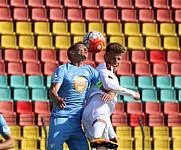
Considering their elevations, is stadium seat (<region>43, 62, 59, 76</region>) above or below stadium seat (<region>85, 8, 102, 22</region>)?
below

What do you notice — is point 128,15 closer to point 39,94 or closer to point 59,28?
point 59,28

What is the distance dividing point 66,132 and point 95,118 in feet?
1.47

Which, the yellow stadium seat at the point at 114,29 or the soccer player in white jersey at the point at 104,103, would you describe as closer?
the soccer player in white jersey at the point at 104,103

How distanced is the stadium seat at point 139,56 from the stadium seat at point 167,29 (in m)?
1.01

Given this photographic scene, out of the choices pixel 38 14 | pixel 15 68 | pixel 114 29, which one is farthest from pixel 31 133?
pixel 114 29

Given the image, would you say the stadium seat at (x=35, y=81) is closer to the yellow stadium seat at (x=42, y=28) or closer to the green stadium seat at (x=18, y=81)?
the green stadium seat at (x=18, y=81)

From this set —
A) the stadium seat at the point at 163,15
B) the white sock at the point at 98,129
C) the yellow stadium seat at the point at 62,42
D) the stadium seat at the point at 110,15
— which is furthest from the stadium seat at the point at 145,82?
the white sock at the point at 98,129

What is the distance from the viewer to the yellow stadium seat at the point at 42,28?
20.1 metres

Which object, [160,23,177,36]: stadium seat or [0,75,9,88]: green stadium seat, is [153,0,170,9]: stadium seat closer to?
[160,23,177,36]: stadium seat

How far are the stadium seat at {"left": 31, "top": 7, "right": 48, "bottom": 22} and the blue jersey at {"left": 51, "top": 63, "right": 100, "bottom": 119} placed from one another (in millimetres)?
9547

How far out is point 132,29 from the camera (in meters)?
20.8

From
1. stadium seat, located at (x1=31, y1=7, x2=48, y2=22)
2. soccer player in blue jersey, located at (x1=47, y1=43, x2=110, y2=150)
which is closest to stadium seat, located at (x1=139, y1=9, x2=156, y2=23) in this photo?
stadium seat, located at (x1=31, y1=7, x2=48, y2=22)

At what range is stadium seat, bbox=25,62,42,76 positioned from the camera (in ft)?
62.4

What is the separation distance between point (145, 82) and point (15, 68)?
2741 millimetres
